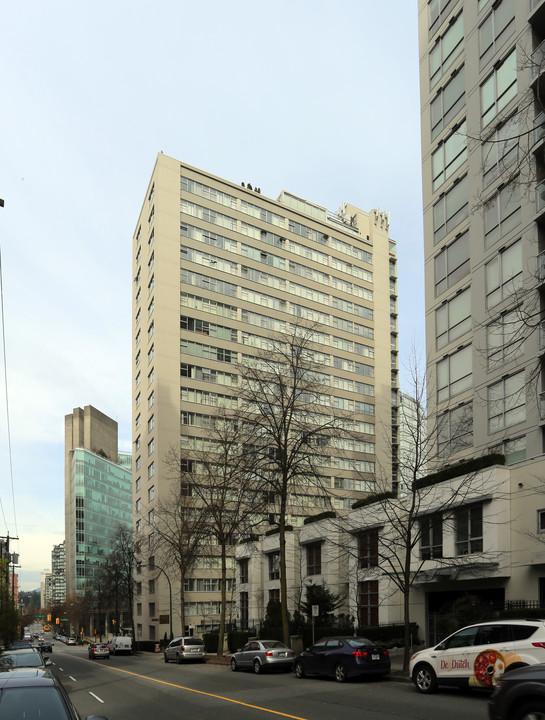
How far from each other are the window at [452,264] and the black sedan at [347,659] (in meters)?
20.7

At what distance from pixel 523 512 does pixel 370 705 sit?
13.3 metres

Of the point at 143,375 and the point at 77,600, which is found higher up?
the point at 143,375

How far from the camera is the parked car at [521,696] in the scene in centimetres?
820

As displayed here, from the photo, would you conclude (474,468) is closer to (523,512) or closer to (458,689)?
(523,512)

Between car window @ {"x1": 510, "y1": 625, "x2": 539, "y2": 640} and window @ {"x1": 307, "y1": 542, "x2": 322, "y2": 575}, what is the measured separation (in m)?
30.0

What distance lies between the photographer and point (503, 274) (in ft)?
106

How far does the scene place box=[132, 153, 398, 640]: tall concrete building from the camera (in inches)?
3086

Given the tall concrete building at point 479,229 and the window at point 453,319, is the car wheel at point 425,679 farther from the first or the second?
the window at point 453,319

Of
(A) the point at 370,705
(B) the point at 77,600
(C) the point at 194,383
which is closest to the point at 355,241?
(C) the point at 194,383

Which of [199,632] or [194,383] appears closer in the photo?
[199,632]

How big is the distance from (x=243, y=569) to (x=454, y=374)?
28.8 m

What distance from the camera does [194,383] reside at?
263 feet

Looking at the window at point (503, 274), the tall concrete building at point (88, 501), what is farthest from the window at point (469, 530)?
the tall concrete building at point (88, 501)

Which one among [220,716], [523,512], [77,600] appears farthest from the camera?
[77,600]
